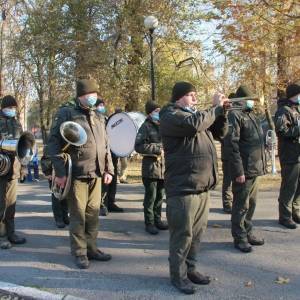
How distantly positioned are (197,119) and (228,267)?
1897 millimetres

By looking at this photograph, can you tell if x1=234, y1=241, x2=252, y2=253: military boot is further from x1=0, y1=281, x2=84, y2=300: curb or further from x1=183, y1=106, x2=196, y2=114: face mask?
x1=0, y1=281, x2=84, y2=300: curb

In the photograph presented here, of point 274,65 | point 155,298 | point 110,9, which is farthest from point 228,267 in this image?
point 110,9

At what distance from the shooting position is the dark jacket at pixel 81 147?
17.0 ft

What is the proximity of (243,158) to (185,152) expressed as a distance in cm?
157

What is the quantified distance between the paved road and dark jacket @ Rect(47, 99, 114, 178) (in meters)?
1.11

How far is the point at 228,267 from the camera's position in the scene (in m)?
5.29

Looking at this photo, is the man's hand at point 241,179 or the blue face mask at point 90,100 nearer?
the blue face mask at point 90,100

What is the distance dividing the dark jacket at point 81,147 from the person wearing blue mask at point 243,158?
161cm

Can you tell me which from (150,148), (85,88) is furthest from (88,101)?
(150,148)

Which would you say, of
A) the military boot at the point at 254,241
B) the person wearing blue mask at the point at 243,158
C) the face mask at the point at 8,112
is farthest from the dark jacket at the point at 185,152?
the face mask at the point at 8,112

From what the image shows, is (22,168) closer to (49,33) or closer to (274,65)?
(274,65)

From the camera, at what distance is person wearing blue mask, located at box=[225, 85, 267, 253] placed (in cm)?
578

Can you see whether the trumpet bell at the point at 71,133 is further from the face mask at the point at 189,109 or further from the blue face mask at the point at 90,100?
the face mask at the point at 189,109

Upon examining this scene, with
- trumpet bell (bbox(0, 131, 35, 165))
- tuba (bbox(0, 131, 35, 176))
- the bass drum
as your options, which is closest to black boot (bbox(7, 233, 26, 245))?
tuba (bbox(0, 131, 35, 176))
